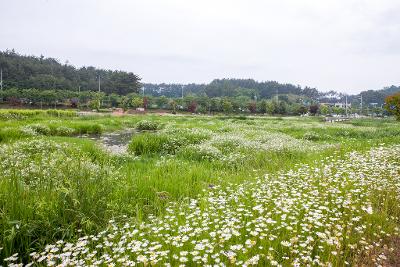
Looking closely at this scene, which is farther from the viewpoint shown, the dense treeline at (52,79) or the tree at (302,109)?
the tree at (302,109)

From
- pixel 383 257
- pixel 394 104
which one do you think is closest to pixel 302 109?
pixel 394 104

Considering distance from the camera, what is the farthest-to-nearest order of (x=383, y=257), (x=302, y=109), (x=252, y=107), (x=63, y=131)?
(x=302, y=109)
(x=252, y=107)
(x=63, y=131)
(x=383, y=257)

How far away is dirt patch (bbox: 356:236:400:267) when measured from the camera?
3.92 meters

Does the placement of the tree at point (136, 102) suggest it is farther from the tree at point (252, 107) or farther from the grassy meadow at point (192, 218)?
the grassy meadow at point (192, 218)

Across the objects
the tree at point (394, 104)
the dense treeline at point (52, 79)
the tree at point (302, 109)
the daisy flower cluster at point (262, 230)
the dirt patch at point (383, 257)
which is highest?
the dense treeline at point (52, 79)

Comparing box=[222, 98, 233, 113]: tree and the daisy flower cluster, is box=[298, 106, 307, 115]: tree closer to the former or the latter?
box=[222, 98, 233, 113]: tree

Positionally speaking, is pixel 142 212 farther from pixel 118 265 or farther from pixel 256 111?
pixel 256 111

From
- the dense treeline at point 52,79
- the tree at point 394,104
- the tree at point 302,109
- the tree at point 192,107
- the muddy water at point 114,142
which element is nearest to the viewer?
the muddy water at point 114,142

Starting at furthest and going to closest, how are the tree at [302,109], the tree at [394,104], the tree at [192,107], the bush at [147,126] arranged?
the tree at [302,109]
the tree at [192,107]
the bush at [147,126]
the tree at [394,104]

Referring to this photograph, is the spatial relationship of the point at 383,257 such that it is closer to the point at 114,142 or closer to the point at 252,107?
the point at 114,142

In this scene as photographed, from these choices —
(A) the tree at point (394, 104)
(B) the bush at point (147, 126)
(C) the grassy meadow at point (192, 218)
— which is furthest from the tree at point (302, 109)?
(C) the grassy meadow at point (192, 218)

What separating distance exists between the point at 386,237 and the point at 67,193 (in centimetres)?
537

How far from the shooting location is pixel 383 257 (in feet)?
12.5

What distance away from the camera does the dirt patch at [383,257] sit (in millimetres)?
3919
